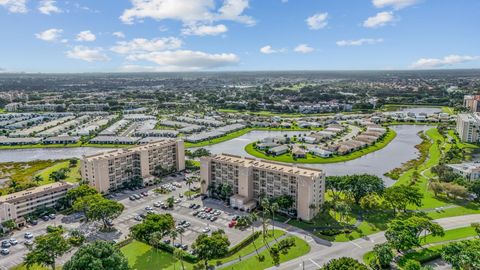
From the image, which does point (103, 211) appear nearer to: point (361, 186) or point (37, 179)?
point (37, 179)

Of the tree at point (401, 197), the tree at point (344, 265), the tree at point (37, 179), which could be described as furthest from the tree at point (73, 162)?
the tree at point (344, 265)

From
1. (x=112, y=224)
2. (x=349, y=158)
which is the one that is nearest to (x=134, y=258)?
(x=112, y=224)

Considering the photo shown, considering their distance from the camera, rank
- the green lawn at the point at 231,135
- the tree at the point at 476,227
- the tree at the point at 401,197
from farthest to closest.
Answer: the green lawn at the point at 231,135
the tree at the point at 401,197
the tree at the point at 476,227

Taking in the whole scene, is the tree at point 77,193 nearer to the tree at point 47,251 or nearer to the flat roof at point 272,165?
the tree at point 47,251

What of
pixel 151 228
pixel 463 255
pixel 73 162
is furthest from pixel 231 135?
pixel 463 255

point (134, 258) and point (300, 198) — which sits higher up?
point (300, 198)

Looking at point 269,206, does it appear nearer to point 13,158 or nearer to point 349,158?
point 349,158
